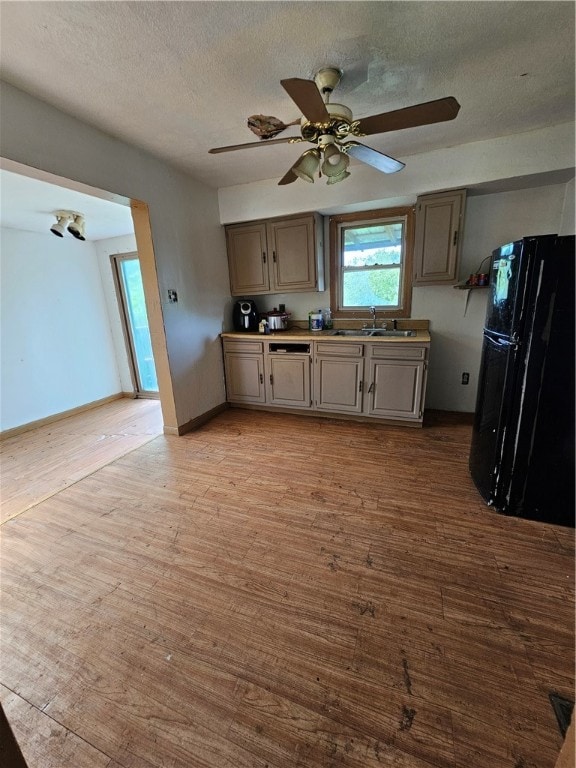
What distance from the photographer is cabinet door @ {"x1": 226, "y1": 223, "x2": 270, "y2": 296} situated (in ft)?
11.9

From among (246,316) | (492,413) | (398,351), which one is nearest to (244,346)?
(246,316)

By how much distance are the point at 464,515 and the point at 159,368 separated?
9.32 feet

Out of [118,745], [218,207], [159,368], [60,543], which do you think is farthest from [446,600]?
[218,207]

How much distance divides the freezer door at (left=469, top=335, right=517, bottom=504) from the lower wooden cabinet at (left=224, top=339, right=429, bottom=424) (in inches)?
30.5

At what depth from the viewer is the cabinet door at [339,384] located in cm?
326

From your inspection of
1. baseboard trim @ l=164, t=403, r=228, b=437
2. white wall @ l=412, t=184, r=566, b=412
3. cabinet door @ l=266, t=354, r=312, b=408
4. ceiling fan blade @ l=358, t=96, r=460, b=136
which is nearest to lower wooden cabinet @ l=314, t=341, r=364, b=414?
cabinet door @ l=266, t=354, r=312, b=408

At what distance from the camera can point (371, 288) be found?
3.62 meters

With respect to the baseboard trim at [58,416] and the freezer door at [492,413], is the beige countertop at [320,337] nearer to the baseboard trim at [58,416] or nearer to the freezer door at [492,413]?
the freezer door at [492,413]

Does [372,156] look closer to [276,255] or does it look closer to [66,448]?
[276,255]

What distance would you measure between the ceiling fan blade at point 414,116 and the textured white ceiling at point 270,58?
13.2 inches

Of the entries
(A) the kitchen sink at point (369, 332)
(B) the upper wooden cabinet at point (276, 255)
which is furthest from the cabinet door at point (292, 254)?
(A) the kitchen sink at point (369, 332)

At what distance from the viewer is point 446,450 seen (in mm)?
2754

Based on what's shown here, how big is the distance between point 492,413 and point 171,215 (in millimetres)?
3196

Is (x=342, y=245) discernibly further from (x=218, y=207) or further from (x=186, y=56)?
(x=186, y=56)
